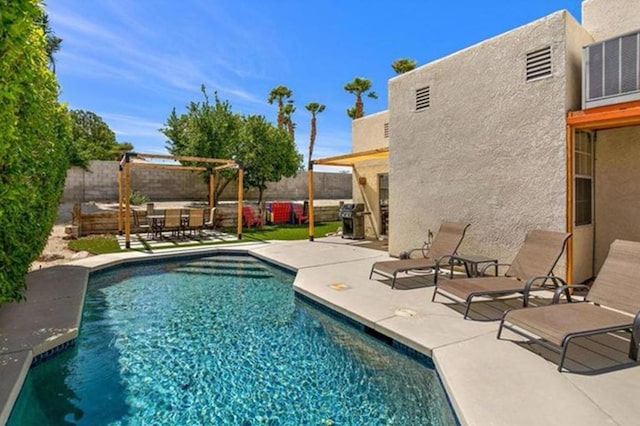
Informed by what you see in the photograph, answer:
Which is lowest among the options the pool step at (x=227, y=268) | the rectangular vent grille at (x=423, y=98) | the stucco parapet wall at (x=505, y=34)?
the pool step at (x=227, y=268)

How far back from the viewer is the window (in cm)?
697

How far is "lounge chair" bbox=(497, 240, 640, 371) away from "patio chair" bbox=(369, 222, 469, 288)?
7.73 feet

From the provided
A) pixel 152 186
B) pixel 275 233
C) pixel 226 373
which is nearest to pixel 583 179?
pixel 226 373

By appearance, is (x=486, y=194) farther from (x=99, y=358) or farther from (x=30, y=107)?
(x=30, y=107)

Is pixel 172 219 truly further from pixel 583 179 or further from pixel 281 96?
pixel 281 96

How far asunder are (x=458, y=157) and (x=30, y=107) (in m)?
8.33

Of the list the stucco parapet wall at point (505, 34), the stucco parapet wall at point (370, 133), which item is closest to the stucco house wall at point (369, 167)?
the stucco parapet wall at point (370, 133)

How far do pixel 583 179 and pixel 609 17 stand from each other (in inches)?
135

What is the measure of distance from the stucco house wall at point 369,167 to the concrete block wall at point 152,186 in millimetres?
16108

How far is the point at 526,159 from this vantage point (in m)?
7.00

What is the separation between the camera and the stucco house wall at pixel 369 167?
14.0 m

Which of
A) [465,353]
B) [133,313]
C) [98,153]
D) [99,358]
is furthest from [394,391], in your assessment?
[98,153]

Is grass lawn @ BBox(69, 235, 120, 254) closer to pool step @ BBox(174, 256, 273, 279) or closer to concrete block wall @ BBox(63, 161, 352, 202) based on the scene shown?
pool step @ BBox(174, 256, 273, 279)

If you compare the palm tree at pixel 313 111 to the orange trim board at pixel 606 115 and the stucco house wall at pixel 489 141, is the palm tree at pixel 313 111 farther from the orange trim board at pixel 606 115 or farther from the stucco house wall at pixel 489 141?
the orange trim board at pixel 606 115
